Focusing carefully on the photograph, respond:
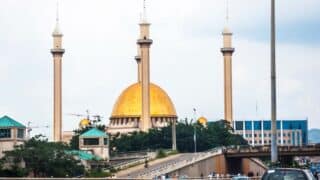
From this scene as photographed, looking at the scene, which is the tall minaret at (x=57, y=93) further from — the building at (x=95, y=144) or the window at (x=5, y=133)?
the window at (x=5, y=133)

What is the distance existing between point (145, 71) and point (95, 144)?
16926 millimetres

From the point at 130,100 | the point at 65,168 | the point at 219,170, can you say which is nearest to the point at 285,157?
the point at 219,170

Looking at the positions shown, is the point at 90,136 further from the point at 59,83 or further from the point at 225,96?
the point at 225,96

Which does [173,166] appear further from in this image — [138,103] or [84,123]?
[84,123]

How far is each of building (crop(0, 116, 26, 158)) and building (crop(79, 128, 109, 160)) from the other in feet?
40.5

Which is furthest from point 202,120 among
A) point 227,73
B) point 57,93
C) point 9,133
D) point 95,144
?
point 9,133

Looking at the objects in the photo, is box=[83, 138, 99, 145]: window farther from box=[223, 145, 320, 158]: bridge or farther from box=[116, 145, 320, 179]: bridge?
box=[223, 145, 320, 158]: bridge

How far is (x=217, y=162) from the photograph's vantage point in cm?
14862

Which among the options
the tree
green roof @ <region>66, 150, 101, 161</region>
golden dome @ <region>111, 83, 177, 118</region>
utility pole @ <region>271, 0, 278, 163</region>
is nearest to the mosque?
golden dome @ <region>111, 83, 177, 118</region>

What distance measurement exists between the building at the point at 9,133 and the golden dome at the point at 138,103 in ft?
144

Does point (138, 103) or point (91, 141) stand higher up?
point (138, 103)

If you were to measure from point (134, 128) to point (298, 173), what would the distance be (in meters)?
144

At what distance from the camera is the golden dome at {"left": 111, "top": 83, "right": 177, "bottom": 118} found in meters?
176

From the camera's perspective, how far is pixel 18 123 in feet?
440
